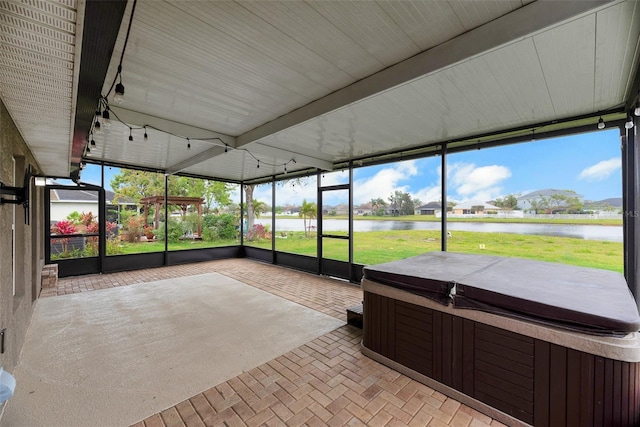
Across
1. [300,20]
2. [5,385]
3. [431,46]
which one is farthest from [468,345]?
[5,385]

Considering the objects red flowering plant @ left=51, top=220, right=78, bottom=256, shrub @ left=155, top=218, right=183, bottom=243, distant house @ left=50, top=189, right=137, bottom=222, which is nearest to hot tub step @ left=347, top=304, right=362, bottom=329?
shrub @ left=155, top=218, right=183, bottom=243

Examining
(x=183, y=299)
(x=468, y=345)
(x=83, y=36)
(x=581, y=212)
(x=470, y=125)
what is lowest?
(x=183, y=299)

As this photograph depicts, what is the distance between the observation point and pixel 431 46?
2.08 meters

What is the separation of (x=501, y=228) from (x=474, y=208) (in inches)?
20.5

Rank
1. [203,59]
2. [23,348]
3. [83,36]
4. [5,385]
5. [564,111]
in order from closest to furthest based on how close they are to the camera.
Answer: [83,36], [5,385], [203,59], [23,348], [564,111]

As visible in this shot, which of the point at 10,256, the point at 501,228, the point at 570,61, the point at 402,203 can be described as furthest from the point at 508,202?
the point at 10,256

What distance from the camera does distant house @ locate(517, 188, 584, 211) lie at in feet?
11.8

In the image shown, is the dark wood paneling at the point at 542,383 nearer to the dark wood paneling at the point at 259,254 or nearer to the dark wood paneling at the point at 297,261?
the dark wood paneling at the point at 297,261

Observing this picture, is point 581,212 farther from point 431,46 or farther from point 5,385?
point 5,385

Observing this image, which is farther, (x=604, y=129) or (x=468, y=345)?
(x=604, y=129)

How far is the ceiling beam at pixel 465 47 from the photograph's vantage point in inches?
62.6

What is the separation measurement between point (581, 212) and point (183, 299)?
6.34 metres

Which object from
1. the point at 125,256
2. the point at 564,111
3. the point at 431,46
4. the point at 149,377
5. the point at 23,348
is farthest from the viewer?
the point at 125,256

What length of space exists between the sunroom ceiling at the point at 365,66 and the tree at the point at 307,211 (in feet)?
10.4
